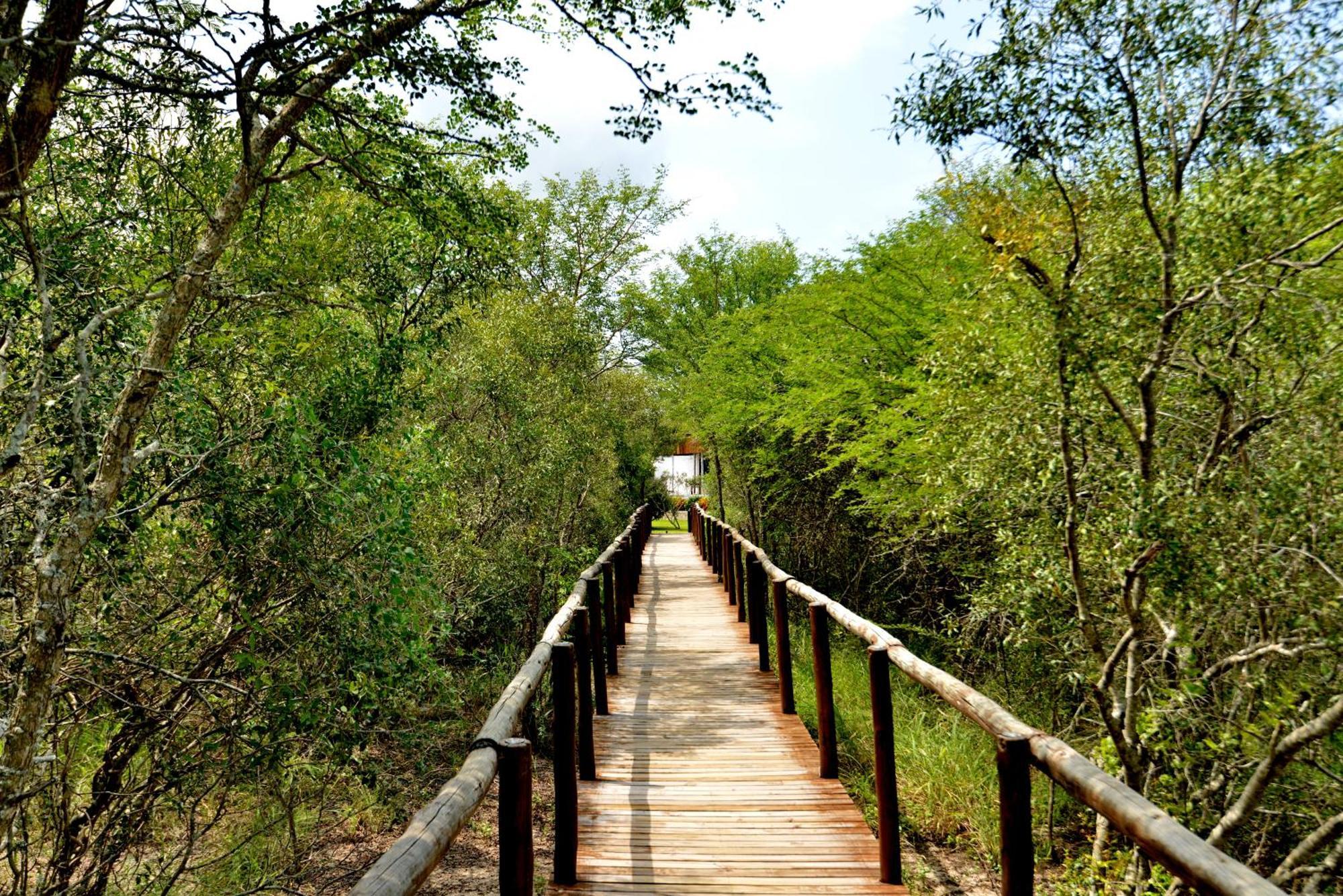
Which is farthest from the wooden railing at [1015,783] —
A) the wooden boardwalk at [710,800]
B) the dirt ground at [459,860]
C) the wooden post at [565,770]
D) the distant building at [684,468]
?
the distant building at [684,468]

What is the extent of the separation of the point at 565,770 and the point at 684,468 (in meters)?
39.7

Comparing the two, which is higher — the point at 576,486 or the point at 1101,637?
the point at 576,486

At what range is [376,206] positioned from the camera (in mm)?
7078

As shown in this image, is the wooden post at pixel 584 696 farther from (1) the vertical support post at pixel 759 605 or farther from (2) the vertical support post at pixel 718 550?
(2) the vertical support post at pixel 718 550

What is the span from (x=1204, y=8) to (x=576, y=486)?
9.57m

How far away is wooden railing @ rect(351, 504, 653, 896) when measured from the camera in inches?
69.1

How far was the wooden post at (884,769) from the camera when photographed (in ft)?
11.2

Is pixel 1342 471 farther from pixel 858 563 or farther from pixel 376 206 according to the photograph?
pixel 858 563

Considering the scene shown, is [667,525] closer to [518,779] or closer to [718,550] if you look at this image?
[718,550]

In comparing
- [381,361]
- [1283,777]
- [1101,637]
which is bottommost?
[1283,777]

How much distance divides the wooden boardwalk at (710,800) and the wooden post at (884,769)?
0.36 feet

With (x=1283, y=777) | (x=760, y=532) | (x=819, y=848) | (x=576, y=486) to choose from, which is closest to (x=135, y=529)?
(x=819, y=848)

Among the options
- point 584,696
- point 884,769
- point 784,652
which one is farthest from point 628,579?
point 884,769

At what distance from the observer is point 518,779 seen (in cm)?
257
